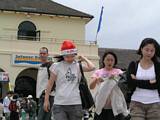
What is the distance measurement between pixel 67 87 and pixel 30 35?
131ft

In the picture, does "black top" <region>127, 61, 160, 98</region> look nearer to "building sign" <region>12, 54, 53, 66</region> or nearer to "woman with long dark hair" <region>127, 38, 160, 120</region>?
"woman with long dark hair" <region>127, 38, 160, 120</region>

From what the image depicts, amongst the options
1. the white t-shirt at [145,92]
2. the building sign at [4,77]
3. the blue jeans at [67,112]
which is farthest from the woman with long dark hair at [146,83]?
the building sign at [4,77]

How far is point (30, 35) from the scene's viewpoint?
49.1 metres

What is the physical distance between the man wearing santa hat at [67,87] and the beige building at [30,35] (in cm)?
3323

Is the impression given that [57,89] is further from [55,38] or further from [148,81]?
[55,38]

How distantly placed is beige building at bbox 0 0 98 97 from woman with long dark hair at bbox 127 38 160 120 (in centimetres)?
3472

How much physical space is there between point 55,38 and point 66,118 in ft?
131

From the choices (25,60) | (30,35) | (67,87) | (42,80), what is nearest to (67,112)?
(67,87)

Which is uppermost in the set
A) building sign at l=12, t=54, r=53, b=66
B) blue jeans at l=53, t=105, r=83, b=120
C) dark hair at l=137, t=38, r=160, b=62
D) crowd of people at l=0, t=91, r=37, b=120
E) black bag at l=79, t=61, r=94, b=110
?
dark hair at l=137, t=38, r=160, b=62

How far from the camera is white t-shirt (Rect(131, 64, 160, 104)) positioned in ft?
27.1

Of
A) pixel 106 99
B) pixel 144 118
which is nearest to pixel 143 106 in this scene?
pixel 144 118

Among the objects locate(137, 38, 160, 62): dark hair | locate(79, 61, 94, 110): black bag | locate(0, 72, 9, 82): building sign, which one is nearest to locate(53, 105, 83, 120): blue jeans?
locate(79, 61, 94, 110): black bag

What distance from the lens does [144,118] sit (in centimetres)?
822

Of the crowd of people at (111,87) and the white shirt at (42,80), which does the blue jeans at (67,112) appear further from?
the white shirt at (42,80)
